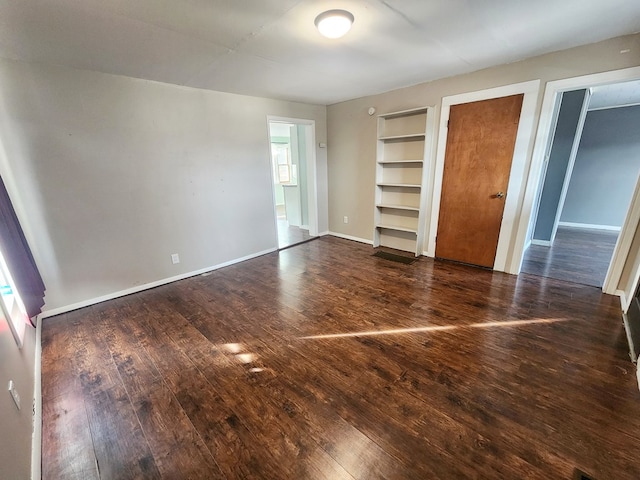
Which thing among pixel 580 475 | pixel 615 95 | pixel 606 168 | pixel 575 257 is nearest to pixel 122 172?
pixel 580 475

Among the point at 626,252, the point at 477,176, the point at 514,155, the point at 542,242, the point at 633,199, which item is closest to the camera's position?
the point at 633,199

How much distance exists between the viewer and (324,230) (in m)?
5.36

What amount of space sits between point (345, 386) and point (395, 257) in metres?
2.58

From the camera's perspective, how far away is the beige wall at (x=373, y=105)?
2400mm

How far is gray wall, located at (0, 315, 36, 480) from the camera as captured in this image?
1051 millimetres

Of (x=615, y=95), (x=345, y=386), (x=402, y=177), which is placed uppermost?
(x=615, y=95)

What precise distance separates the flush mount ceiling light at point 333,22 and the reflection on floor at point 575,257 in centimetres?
344

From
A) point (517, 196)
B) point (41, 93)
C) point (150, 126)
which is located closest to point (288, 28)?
point (150, 126)

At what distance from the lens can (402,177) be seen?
4117 mm

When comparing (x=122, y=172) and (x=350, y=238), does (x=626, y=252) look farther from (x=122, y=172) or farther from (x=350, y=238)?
(x=122, y=172)

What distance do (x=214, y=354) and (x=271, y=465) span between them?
100 cm

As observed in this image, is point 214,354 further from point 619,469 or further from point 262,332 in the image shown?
point 619,469

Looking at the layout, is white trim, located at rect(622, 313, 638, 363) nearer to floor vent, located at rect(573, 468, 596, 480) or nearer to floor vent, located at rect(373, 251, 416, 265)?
floor vent, located at rect(573, 468, 596, 480)

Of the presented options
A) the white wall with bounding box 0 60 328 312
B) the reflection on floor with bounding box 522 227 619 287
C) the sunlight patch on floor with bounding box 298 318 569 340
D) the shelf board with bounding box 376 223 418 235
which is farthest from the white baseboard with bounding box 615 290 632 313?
the white wall with bounding box 0 60 328 312
